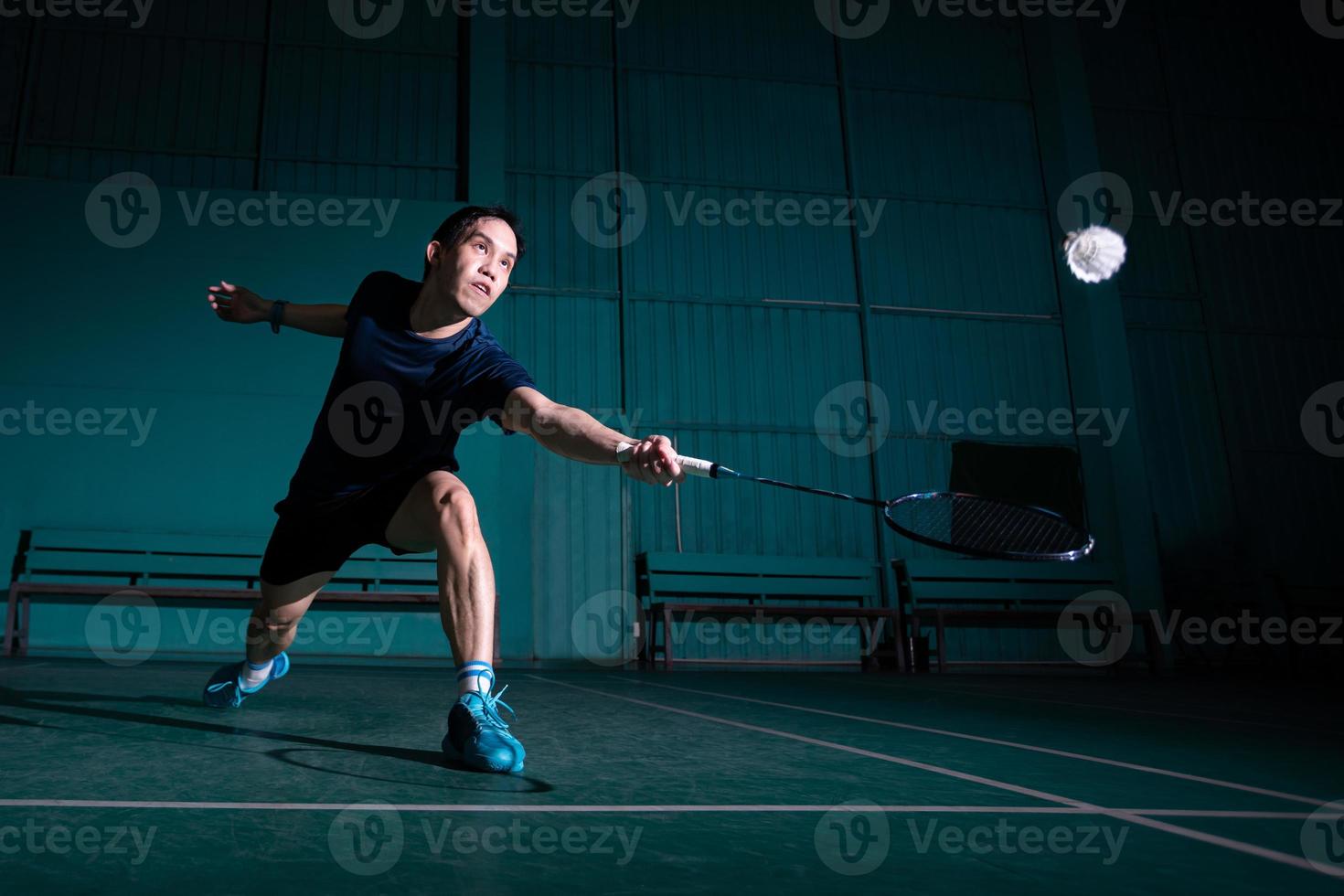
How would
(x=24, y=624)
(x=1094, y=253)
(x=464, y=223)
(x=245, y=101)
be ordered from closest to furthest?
(x=464, y=223) → (x=24, y=624) → (x=245, y=101) → (x=1094, y=253)

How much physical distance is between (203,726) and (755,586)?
25.3ft

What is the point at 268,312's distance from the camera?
3.23 metres

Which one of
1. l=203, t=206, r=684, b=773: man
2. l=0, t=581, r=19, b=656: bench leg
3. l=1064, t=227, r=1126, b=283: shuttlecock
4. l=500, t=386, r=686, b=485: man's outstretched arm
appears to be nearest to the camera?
l=500, t=386, r=686, b=485: man's outstretched arm

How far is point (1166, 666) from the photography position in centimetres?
1026

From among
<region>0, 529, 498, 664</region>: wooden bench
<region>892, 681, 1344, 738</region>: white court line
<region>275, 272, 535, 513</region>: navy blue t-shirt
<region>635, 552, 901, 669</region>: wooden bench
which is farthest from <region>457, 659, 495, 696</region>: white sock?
<region>635, 552, 901, 669</region>: wooden bench

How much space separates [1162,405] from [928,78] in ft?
16.1

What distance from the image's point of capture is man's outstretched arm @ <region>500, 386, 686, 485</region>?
2309 millimetres

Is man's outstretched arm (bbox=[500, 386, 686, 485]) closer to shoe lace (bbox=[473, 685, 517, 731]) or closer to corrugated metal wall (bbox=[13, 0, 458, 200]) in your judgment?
shoe lace (bbox=[473, 685, 517, 731])

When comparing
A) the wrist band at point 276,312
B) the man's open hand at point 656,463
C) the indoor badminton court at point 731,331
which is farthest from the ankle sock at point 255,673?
the man's open hand at point 656,463

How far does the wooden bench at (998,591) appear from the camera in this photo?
9859mm

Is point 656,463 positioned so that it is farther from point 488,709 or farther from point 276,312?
point 276,312

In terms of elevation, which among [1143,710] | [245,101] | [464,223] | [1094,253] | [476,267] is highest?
[245,101]

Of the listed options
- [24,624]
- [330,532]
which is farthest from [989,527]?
[24,624]

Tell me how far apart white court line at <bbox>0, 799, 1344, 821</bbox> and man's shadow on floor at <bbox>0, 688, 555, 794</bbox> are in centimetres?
19
